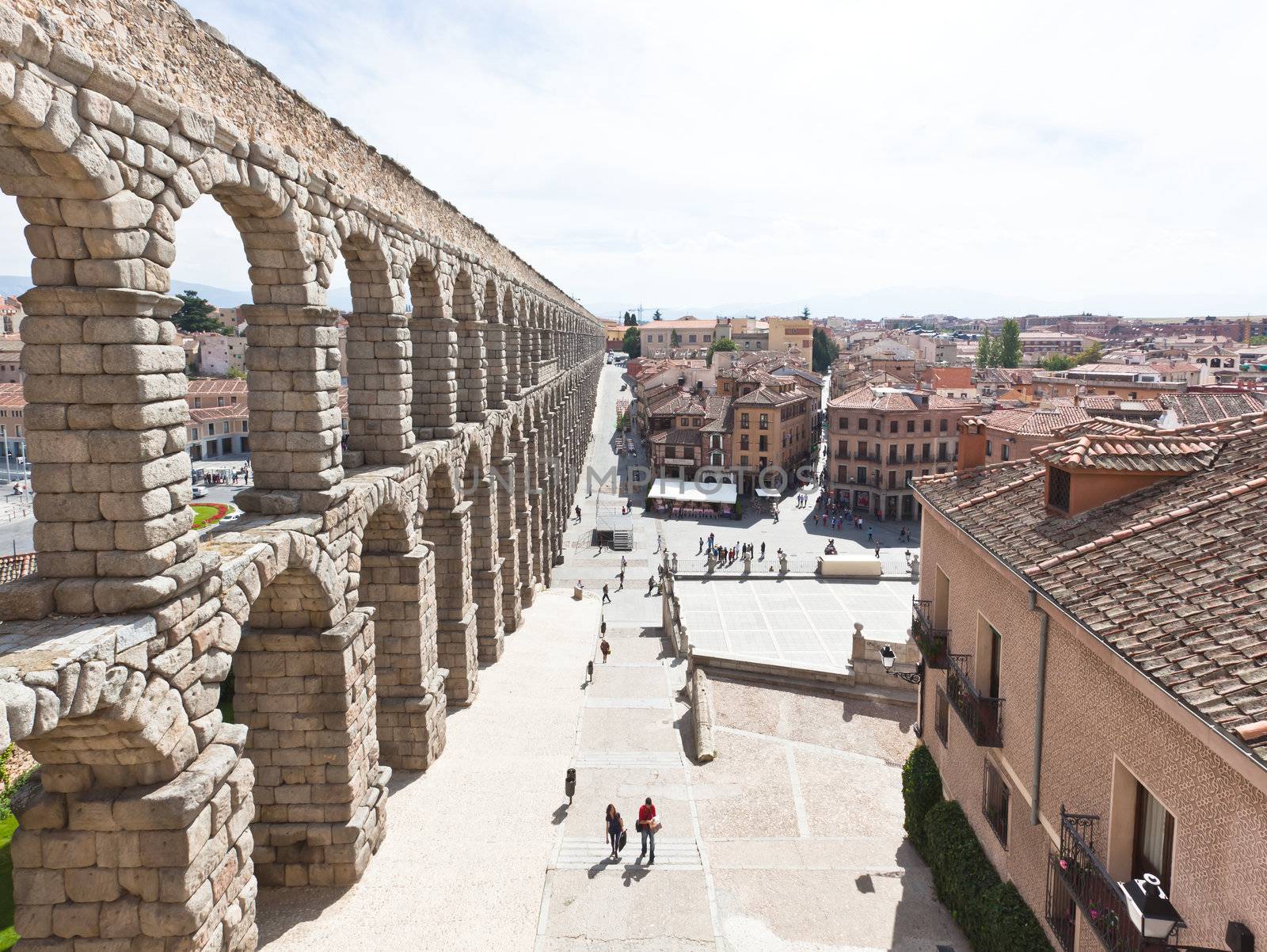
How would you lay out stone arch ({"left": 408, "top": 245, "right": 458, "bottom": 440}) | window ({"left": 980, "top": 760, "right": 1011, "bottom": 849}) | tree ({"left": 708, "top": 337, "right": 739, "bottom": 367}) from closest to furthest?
1. window ({"left": 980, "top": 760, "right": 1011, "bottom": 849})
2. stone arch ({"left": 408, "top": 245, "right": 458, "bottom": 440})
3. tree ({"left": 708, "top": 337, "right": 739, "bottom": 367})

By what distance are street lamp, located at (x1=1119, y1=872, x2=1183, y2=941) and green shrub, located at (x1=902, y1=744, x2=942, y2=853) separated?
981 cm

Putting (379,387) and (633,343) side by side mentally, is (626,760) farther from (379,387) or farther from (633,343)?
(633,343)

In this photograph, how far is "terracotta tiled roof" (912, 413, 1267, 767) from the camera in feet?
27.1

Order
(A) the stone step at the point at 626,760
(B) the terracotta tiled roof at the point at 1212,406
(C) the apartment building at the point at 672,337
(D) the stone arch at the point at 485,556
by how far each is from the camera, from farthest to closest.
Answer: (C) the apartment building at the point at 672,337 < (B) the terracotta tiled roof at the point at 1212,406 < (D) the stone arch at the point at 485,556 < (A) the stone step at the point at 626,760

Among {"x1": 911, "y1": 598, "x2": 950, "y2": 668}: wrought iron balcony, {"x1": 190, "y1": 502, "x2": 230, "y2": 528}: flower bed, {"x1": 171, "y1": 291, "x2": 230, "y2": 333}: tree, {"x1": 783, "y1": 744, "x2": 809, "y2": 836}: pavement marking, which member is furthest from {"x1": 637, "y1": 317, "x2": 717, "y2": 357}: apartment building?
{"x1": 911, "y1": 598, "x2": 950, "y2": 668}: wrought iron balcony

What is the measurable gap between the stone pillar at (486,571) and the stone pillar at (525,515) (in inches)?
176

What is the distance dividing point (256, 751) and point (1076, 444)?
14.5 meters

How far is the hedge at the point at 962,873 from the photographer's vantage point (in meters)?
13.2

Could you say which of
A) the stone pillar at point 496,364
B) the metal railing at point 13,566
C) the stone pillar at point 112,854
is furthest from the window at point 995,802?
the metal railing at point 13,566

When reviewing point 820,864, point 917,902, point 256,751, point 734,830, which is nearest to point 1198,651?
point 917,902

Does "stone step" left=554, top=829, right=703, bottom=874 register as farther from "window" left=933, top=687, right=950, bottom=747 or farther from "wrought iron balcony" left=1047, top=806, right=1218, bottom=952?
"wrought iron balcony" left=1047, top=806, right=1218, bottom=952

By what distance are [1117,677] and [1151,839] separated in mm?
1800

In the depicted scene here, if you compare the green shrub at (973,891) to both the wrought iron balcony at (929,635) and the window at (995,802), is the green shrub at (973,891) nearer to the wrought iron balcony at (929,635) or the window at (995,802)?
the window at (995,802)

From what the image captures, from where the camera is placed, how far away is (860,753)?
2384 centimetres
